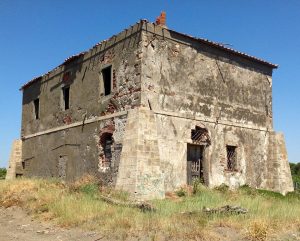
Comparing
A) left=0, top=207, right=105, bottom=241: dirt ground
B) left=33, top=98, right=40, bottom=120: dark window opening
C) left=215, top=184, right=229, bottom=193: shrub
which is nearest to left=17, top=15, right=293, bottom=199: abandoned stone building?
left=215, top=184, right=229, bottom=193: shrub

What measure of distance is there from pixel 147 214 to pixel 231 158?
7817mm

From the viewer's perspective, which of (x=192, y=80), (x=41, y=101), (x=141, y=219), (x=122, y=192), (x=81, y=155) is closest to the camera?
(x=141, y=219)


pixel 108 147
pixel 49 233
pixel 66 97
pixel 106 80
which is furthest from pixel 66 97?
pixel 49 233

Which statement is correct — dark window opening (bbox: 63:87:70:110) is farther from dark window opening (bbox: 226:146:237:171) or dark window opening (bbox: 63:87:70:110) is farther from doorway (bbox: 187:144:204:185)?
dark window opening (bbox: 226:146:237:171)

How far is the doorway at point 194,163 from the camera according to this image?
49.5ft

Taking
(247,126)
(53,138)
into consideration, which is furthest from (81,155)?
(247,126)

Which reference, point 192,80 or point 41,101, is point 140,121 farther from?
point 41,101

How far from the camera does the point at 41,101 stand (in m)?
20.5

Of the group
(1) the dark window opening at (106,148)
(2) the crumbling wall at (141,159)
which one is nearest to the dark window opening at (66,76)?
(1) the dark window opening at (106,148)

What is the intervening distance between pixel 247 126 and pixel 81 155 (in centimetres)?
739

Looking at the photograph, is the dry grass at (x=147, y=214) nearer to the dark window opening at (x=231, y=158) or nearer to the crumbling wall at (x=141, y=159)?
the crumbling wall at (x=141, y=159)

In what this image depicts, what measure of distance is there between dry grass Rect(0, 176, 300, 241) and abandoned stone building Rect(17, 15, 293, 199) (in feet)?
3.98

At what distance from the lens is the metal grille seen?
1650 centimetres

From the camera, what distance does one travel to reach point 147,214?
9.73 metres
